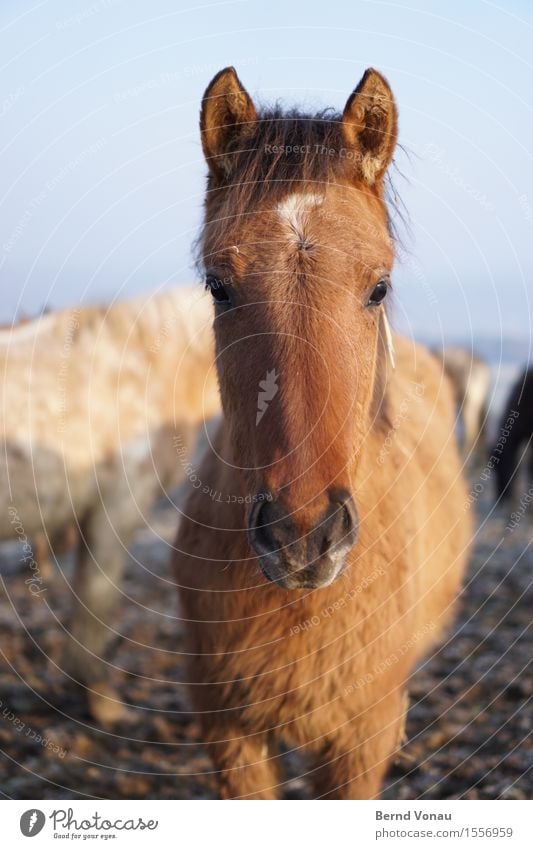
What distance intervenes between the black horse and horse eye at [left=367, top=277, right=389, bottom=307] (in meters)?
6.76

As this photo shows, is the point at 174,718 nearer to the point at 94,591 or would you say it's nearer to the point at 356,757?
the point at 94,591

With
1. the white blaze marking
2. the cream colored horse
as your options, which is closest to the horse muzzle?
the white blaze marking

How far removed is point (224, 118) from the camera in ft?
9.09

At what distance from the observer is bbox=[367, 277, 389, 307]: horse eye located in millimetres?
2631

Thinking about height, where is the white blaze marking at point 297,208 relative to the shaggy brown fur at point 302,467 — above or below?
above

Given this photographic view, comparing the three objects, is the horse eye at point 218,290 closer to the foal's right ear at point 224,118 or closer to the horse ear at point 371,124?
the foal's right ear at point 224,118

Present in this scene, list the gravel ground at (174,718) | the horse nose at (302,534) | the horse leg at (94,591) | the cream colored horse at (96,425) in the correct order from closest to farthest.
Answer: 1. the horse nose at (302,534)
2. the gravel ground at (174,718)
3. the cream colored horse at (96,425)
4. the horse leg at (94,591)

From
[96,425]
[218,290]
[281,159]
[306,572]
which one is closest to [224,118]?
[281,159]

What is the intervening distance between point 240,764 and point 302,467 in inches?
62.3

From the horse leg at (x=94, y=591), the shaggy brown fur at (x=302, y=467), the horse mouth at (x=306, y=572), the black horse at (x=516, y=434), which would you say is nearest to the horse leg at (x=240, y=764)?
the shaggy brown fur at (x=302, y=467)

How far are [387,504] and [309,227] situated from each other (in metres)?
1.20

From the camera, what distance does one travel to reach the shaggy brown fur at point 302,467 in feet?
7.86

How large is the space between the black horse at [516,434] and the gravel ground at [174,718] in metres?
2.06
